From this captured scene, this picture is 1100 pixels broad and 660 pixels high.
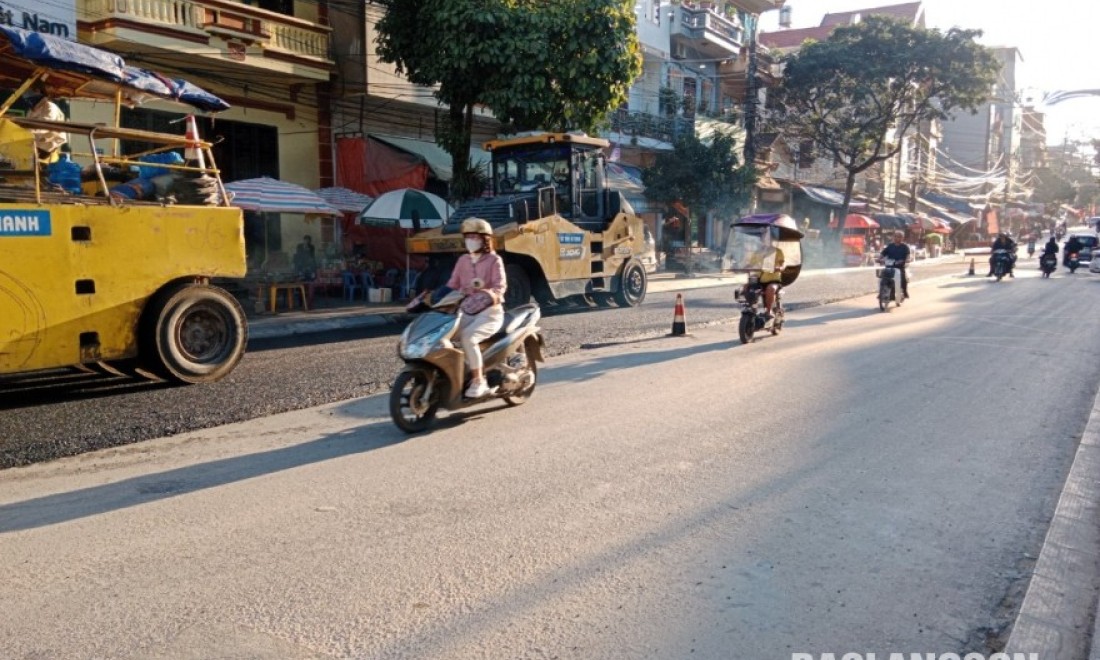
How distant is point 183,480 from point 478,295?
8.79 ft

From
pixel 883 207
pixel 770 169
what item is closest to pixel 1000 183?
pixel 883 207

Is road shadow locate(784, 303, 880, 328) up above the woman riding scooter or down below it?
below

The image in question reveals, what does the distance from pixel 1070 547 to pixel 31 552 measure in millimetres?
5360

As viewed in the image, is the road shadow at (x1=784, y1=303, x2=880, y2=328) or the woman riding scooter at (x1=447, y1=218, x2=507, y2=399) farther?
the road shadow at (x1=784, y1=303, x2=880, y2=328)

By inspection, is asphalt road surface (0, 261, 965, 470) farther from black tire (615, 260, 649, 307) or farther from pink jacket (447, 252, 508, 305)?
black tire (615, 260, 649, 307)

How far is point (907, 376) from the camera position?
358 inches

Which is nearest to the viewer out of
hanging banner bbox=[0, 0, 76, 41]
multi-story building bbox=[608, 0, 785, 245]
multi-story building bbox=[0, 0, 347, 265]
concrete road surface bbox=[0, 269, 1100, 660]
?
concrete road surface bbox=[0, 269, 1100, 660]

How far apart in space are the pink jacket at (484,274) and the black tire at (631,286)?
10545 mm

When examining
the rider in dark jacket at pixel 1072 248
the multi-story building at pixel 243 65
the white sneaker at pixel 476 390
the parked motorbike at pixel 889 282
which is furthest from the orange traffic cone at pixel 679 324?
the rider in dark jacket at pixel 1072 248

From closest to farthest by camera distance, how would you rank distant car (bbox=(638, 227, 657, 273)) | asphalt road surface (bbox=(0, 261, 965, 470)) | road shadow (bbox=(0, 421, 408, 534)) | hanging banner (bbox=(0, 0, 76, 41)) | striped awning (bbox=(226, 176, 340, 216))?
road shadow (bbox=(0, 421, 408, 534)), asphalt road surface (bbox=(0, 261, 965, 470)), hanging banner (bbox=(0, 0, 76, 41)), striped awning (bbox=(226, 176, 340, 216)), distant car (bbox=(638, 227, 657, 273))

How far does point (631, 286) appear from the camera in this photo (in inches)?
693

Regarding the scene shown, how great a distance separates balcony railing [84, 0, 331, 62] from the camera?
14805 millimetres

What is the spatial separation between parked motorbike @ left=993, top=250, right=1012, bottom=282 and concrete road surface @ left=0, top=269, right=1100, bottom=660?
20.2 meters

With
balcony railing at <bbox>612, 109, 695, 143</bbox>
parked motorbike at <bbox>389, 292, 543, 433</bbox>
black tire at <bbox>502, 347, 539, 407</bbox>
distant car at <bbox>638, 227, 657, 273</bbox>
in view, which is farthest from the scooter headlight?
balcony railing at <bbox>612, 109, 695, 143</bbox>
